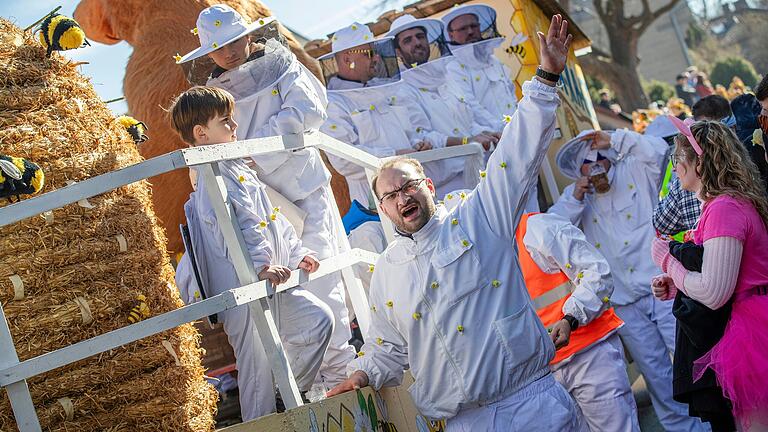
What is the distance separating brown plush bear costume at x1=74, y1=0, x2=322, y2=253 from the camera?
324 inches

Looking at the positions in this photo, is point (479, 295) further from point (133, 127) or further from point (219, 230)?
point (133, 127)

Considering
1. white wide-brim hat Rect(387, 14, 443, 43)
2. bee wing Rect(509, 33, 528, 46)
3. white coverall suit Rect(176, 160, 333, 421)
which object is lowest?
white coverall suit Rect(176, 160, 333, 421)

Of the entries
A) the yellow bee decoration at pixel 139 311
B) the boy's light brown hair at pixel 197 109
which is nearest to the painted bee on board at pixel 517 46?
the boy's light brown hair at pixel 197 109

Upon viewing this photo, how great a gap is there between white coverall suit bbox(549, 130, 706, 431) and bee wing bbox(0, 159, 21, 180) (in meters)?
5.34

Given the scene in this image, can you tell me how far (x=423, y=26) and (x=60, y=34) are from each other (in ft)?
18.2

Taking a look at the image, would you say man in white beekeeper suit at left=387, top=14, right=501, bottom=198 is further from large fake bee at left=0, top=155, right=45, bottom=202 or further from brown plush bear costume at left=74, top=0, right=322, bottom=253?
large fake bee at left=0, top=155, right=45, bottom=202

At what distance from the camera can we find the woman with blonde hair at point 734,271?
178 inches

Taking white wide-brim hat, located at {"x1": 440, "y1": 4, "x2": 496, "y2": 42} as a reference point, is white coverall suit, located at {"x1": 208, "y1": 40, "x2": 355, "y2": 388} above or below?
below

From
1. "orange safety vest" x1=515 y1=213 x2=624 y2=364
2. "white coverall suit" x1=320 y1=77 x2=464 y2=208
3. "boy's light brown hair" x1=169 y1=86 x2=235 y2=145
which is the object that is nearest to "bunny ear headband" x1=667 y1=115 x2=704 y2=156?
"orange safety vest" x1=515 y1=213 x2=624 y2=364

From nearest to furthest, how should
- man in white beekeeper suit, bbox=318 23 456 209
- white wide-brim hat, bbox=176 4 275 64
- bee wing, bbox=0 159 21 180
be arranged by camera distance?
1. bee wing, bbox=0 159 21 180
2. white wide-brim hat, bbox=176 4 275 64
3. man in white beekeeper suit, bbox=318 23 456 209

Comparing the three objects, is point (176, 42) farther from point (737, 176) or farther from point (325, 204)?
point (737, 176)

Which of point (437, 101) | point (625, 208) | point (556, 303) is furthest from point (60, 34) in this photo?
point (437, 101)

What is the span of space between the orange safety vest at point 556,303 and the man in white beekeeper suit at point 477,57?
4099 millimetres

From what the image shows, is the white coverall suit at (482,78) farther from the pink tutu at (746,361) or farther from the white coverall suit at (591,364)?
the pink tutu at (746,361)
